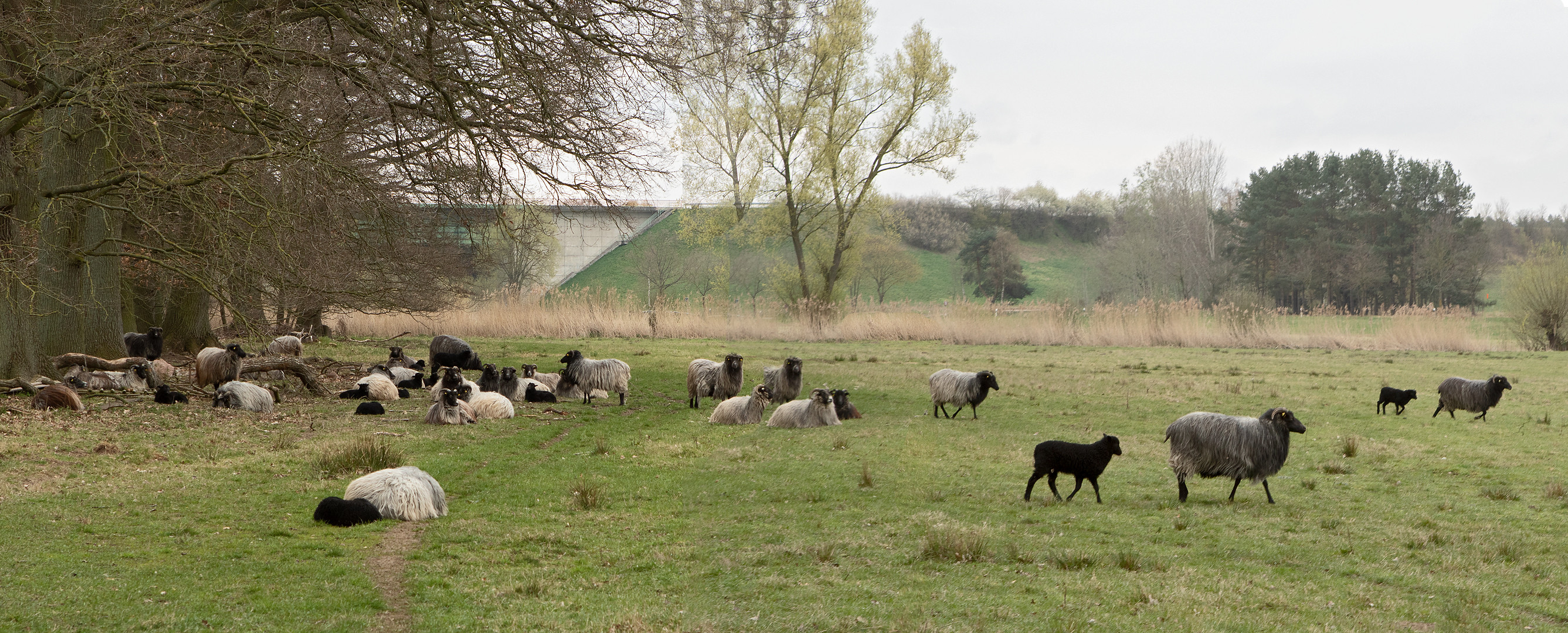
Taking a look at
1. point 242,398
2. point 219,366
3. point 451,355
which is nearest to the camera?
point 242,398

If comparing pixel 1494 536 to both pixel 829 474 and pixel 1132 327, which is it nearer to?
pixel 829 474

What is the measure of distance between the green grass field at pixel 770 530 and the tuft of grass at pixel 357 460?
0.21 m

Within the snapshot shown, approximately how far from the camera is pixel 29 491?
8.87m

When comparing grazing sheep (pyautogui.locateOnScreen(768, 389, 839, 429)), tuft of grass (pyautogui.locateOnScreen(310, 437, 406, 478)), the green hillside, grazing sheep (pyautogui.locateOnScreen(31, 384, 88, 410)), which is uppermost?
the green hillside

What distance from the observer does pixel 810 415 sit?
616 inches

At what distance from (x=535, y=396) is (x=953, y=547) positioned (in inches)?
493

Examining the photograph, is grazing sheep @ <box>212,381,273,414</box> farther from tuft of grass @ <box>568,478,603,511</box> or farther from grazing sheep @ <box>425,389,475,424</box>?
tuft of grass @ <box>568,478,603,511</box>

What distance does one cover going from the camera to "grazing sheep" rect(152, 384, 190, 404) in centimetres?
1524

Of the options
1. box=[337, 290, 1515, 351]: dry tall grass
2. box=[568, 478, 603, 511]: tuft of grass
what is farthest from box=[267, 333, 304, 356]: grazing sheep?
box=[568, 478, 603, 511]: tuft of grass

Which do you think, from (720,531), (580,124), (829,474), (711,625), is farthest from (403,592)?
(580,124)

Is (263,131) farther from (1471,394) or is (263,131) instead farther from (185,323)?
(1471,394)

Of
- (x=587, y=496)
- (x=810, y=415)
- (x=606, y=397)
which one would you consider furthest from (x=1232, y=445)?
(x=606, y=397)

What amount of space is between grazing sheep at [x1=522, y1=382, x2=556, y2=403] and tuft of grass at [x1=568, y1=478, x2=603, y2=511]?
8793 mm

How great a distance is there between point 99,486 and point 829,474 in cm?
738
